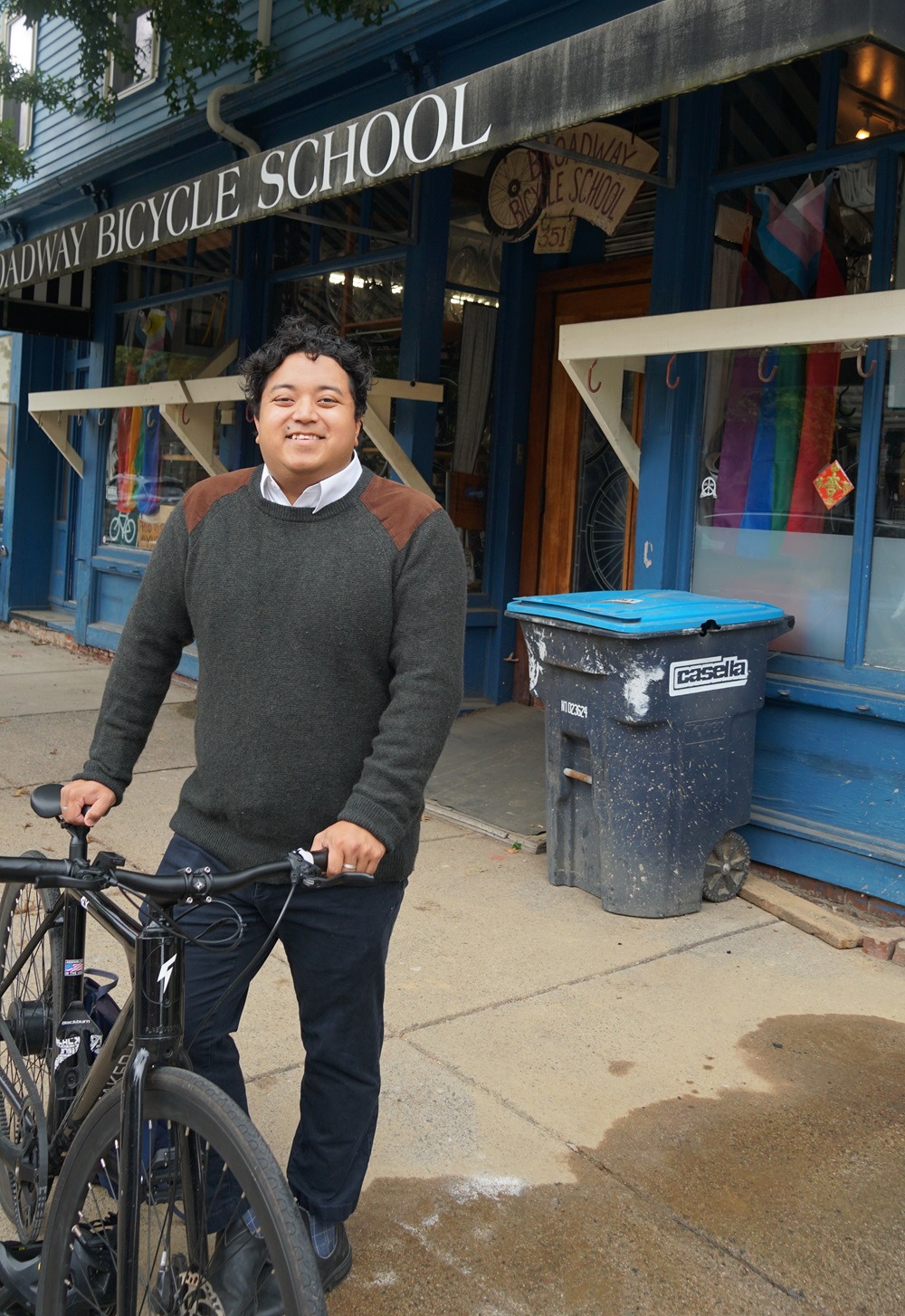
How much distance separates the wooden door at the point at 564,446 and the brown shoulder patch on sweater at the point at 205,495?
4.95 meters

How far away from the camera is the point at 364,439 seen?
27.3ft

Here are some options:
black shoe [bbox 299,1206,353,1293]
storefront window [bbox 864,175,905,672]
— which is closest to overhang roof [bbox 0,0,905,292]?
storefront window [bbox 864,175,905,672]

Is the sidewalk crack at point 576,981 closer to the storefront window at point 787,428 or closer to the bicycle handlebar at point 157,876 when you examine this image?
the storefront window at point 787,428

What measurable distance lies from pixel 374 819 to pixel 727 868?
10.4 feet

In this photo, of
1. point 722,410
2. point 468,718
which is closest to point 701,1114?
point 722,410

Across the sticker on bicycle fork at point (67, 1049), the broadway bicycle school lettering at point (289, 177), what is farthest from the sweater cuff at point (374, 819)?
the broadway bicycle school lettering at point (289, 177)

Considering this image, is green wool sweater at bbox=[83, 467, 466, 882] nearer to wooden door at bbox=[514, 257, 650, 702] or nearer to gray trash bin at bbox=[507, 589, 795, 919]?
gray trash bin at bbox=[507, 589, 795, 919]

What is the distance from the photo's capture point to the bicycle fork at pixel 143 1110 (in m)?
1.99

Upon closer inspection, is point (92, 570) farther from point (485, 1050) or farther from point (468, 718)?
point (485, 1050)

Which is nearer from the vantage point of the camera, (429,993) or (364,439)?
(429,993)

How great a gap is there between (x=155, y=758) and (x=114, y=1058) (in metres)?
5.17

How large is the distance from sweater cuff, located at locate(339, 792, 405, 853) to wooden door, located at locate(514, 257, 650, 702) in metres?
5.22

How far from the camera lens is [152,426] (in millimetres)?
10445

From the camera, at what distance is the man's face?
2441mm
